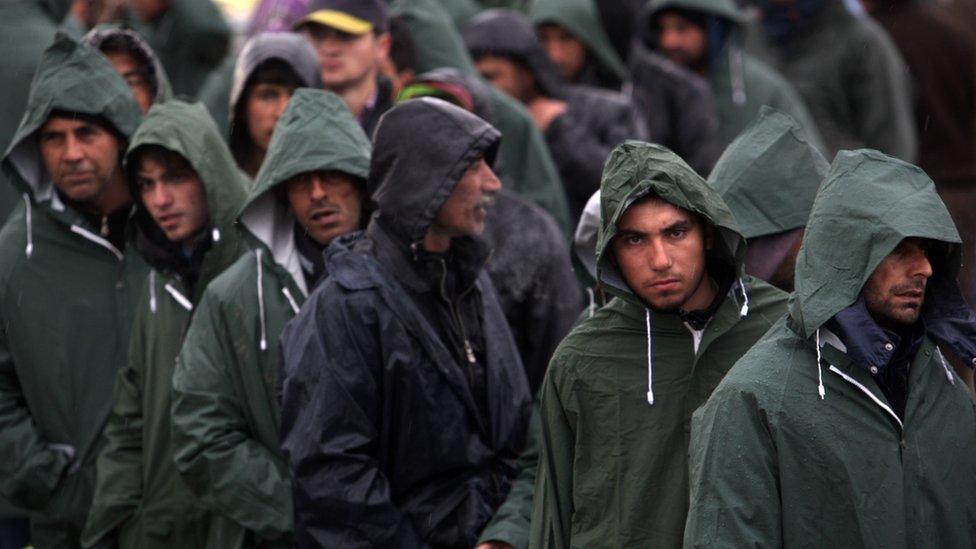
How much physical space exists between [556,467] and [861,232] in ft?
3.82

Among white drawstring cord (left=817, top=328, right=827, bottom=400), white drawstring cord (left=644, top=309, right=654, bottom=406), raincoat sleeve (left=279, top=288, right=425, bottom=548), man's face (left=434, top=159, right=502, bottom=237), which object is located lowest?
raincoat sleeve (left=279, top=288, right=425, bottom=548)

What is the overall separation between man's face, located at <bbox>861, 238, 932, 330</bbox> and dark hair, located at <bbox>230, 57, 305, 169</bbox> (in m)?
3.46

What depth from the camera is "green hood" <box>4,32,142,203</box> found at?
6.98 m

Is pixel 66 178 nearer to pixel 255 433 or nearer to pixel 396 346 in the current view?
pixel 255 433

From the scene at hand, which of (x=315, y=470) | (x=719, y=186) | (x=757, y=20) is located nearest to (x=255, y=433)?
(x=315, y=470)

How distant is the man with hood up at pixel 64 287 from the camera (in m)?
6.72

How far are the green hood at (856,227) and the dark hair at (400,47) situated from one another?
4657 mm

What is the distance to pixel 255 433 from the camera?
236 inches

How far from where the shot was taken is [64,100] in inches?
275

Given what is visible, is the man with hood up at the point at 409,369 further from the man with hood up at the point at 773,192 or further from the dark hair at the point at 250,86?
the dark hair at the point at 250,86

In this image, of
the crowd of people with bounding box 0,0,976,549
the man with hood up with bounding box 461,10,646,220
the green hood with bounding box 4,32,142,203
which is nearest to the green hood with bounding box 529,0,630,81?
the man with hood up with bounding box 461,10,646,220

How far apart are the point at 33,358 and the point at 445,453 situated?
2126mm

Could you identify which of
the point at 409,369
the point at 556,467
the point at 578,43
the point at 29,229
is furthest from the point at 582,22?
the point at 556,467

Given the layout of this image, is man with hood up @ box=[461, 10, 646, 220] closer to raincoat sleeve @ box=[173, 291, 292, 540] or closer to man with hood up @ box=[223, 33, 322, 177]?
man with hood up @ box=[223, 33, 322, 177]
